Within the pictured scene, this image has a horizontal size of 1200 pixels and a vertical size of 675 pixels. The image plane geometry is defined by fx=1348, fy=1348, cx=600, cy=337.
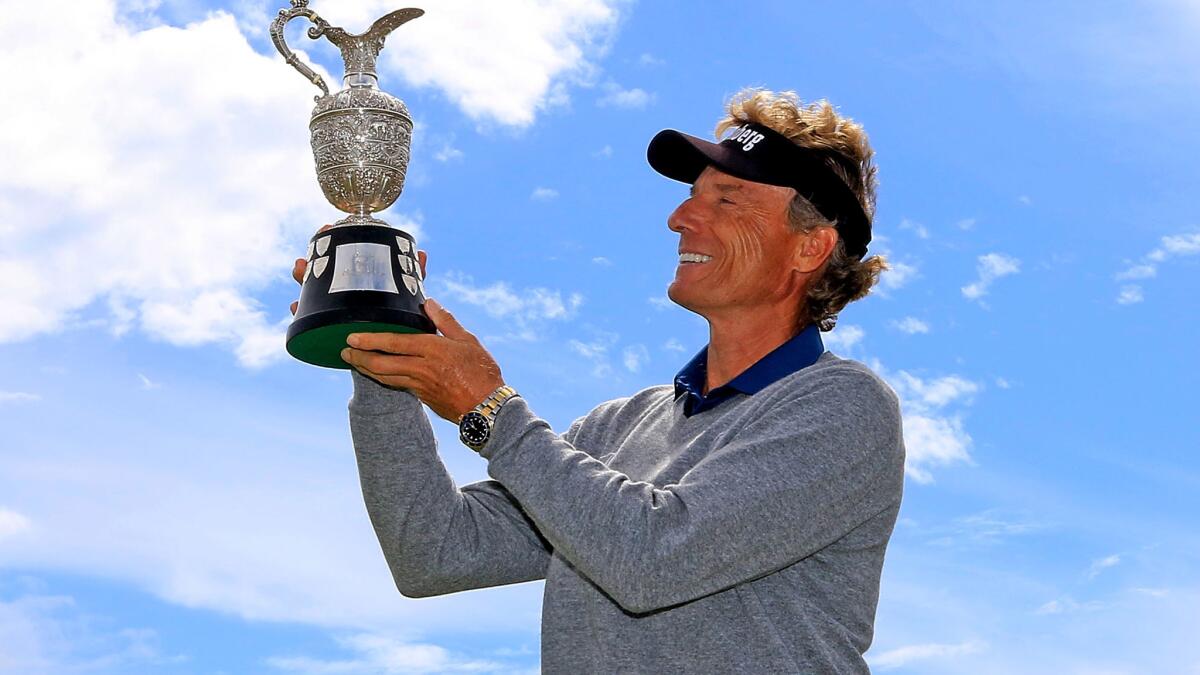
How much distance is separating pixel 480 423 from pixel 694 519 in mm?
583

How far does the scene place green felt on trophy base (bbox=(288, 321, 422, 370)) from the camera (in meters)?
3.59

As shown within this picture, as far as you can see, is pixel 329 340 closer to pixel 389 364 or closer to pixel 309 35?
pixel 389 364

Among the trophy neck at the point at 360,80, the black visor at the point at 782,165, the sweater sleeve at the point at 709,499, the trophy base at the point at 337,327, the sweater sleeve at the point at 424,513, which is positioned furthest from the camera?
the black visor at the point at 782,165

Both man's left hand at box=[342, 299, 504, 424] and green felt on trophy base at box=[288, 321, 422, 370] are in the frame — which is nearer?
man's left hand at box=[342, 299, 504, 424]

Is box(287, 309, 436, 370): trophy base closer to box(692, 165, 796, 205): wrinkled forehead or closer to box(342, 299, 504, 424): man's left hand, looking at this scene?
box(342, 299, 504, 424): man's left hand

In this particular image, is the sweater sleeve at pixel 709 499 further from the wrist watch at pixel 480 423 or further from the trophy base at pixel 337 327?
the trophy base at pixel 337 327

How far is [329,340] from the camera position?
3.69 m

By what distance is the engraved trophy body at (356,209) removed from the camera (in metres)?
3.63

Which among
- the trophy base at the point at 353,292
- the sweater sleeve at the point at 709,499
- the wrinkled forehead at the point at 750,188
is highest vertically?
the wrinkled forehead at the point at 750,188

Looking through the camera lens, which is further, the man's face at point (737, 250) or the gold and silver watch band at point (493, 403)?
the man's face at point (737, 250)

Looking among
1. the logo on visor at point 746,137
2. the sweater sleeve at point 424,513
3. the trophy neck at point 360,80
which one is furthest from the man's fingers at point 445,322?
the logo on visor at point 746,137

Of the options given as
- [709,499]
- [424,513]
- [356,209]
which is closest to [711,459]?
[709,499]

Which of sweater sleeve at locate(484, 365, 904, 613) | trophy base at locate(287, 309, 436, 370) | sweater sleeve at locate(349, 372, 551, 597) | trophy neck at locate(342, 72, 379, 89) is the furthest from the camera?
trophy neck at locate(342, 72, 379, 89)

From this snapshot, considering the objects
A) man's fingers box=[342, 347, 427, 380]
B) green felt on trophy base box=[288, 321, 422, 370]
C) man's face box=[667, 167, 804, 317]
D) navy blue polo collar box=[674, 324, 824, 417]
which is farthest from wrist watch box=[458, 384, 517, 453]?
man's face box=[667, 167, 804, 317]
